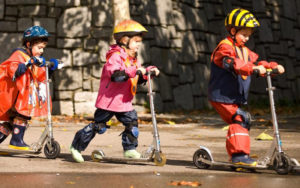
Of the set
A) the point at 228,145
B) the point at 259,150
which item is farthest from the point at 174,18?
the point at 228,145

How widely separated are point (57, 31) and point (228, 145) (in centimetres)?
903

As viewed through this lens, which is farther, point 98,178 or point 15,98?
point 15,98

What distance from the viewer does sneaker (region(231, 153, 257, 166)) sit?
20.2ft

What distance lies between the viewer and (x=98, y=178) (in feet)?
19.0

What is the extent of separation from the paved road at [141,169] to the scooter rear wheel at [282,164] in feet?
Result: 0.19

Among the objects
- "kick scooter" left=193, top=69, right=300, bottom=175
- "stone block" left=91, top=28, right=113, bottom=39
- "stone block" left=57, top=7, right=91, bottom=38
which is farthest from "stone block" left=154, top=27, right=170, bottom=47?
"kick scooter" left=193, top=69, right=300, bottom=175

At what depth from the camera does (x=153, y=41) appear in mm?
15602

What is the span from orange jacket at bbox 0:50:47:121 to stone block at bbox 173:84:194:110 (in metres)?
8.58

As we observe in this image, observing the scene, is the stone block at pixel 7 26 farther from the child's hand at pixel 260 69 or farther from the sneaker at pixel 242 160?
the child's hand at pixel 260 69

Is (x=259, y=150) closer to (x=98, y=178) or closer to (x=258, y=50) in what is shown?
(x=98, y=178)

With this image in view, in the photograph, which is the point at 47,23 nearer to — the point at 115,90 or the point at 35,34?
the point at 35,34

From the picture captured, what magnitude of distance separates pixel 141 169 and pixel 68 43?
8.68 metres

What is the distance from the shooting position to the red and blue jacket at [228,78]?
6.44 metres

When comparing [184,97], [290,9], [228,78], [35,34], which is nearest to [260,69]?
[228,78]
